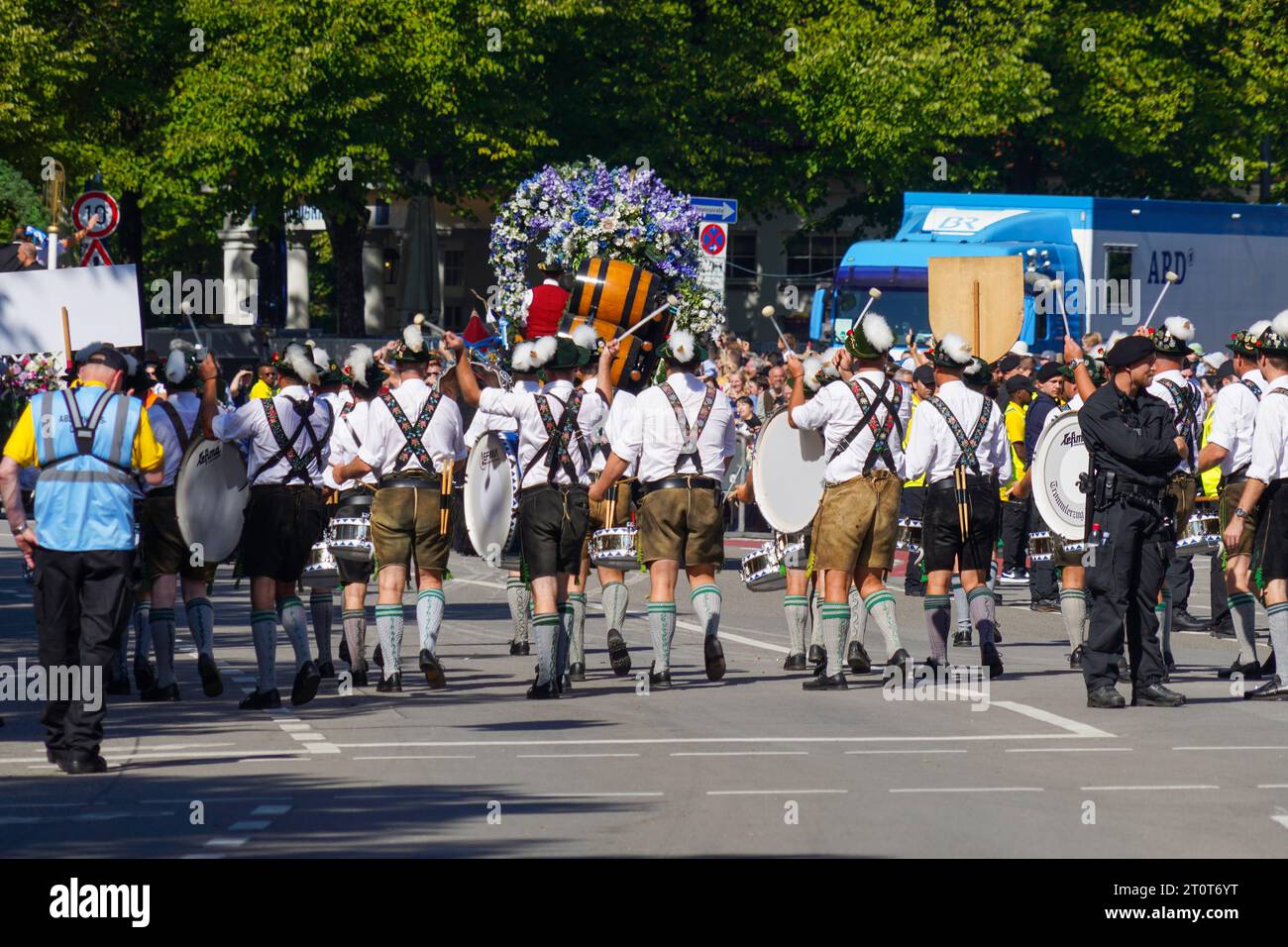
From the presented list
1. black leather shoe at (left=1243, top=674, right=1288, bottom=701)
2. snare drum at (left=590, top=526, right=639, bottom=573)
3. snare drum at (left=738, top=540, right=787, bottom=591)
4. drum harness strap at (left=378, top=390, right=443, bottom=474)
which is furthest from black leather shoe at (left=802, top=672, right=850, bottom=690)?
drum harness strap at (left=378, top=390, right=443, bottom=474)

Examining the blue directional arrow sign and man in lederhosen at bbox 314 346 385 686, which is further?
the blue directional arrow sign

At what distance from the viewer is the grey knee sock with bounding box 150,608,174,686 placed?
44.5 ft

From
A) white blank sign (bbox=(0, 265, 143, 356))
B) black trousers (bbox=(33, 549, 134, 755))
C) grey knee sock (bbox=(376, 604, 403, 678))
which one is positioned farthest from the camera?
white blank sign (bbox=(0, 265, 143, 356))

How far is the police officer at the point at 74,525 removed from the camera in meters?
11.0

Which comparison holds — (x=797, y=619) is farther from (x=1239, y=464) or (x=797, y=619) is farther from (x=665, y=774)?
(x=665, y=774)

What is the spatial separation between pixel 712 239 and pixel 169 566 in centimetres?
1387

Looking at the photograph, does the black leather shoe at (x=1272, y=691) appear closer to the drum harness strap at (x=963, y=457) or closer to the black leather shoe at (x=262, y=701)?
the drum harness strap at (x=963, y=457)

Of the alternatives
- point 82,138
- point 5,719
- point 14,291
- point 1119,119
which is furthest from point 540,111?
point 5,719

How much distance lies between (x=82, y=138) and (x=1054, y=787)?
116 ft

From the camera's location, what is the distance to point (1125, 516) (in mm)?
12750

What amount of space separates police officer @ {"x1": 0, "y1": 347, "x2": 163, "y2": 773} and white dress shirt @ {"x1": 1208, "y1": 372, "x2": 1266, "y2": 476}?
6609 millimetres

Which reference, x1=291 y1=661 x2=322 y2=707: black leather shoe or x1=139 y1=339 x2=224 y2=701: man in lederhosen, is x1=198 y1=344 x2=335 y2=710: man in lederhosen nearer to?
x1=291 y1=661 x2=322 y2=707: black leather shoe

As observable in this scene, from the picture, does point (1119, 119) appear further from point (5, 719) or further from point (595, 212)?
point (5, 719)

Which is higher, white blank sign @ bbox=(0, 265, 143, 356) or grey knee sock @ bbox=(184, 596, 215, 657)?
white blank sign @ bbox=(0, 265, 143, 356)
